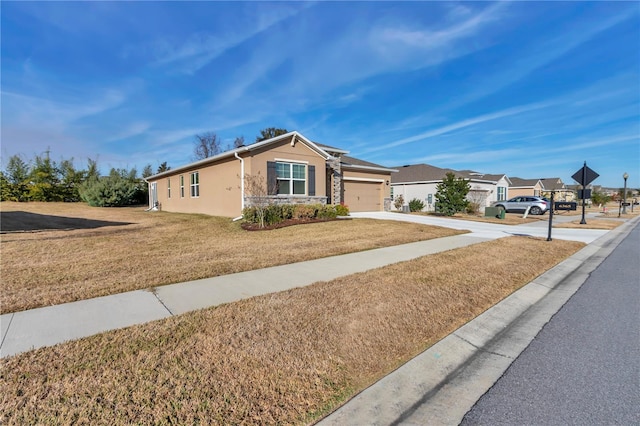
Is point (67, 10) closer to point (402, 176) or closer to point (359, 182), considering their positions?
point (359, 182)

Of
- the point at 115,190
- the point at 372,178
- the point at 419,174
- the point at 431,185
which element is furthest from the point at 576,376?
the point at 115,190

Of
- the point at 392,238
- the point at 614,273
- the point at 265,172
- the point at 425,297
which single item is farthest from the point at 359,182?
the point at 425,297

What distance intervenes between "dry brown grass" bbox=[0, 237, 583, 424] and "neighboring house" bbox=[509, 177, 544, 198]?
47521 mm

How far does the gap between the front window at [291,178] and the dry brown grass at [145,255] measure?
3.90 meters

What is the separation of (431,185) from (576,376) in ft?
90.2

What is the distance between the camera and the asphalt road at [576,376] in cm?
227

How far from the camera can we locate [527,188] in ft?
143

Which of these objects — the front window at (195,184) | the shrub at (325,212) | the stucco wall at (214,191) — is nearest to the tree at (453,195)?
the shrub at (325,212)

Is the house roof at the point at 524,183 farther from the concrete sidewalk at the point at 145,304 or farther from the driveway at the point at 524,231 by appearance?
the concrete sidewalk at the point at 145,304

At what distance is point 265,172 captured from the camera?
14.7 m

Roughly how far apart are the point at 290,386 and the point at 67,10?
36.3ft

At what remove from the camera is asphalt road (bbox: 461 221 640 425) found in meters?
2.27

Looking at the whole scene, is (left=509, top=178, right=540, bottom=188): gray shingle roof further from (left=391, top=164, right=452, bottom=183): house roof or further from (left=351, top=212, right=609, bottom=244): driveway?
(left=351, top=212, right=609, bottom=244): driveway

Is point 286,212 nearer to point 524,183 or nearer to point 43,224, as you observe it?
point 43,224
